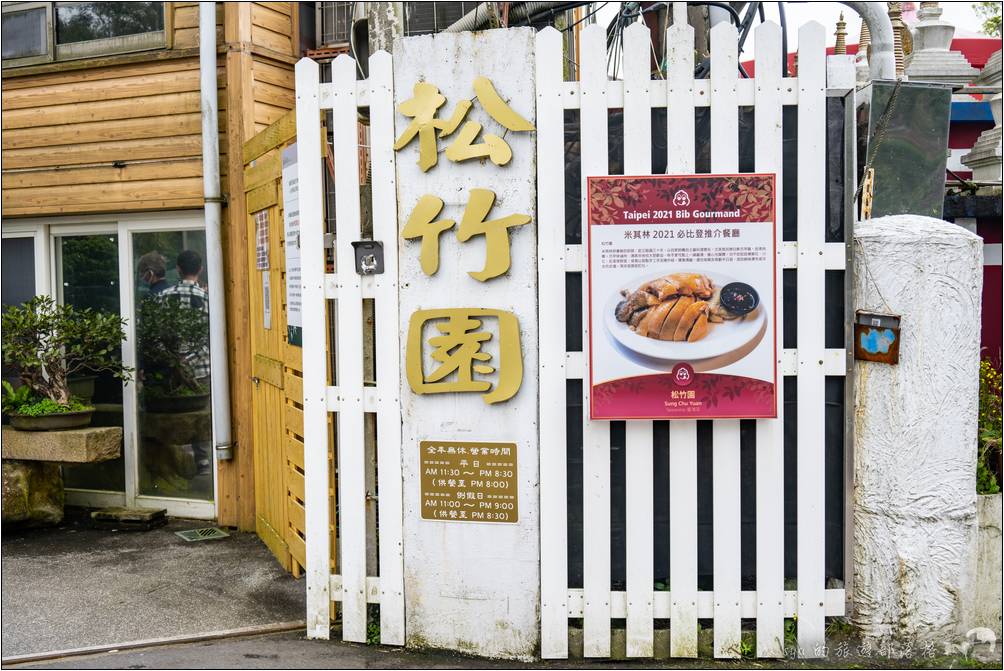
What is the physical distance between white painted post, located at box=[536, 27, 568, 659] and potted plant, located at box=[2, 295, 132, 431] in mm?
4194

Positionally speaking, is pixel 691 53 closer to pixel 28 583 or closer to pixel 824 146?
pixel 824 146

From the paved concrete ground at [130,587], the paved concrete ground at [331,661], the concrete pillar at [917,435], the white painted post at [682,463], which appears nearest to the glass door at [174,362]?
the paved concrete ground at [130,587]

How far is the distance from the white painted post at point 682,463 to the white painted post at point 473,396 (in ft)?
1.89

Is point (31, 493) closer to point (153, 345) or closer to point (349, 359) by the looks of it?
point (153, 345)

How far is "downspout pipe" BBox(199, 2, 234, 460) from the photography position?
741 centimetres

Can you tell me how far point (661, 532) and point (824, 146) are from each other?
192cm

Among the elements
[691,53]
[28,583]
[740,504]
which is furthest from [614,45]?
[28,583]

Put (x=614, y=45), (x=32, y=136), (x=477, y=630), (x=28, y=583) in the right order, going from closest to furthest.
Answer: (x=477, y=630) < (x=28, y=583) < (x=614, y=45) < (x=32, y=136)

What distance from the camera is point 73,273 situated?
Answer: 824 cm

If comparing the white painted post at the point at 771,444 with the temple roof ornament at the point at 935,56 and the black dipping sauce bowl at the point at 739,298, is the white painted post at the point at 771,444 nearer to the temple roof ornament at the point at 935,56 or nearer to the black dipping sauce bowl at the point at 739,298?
the black dipping sauce bowl at the point at 739,298

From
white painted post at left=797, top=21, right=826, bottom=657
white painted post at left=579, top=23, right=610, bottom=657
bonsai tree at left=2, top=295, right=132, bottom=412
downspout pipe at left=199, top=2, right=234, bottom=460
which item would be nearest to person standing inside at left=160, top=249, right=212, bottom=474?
downspout pipe at left=199, top=2, right=234, bottom=460

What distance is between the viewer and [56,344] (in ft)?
24.9

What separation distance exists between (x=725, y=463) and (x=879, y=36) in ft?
9.31

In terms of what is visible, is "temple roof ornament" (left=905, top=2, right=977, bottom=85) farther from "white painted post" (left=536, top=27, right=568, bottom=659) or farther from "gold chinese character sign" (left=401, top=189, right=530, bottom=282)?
"gold chinese character sign" (left=401, top=189, right=530, bottom=282)
